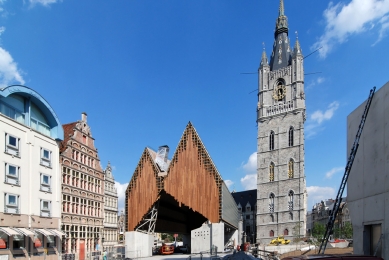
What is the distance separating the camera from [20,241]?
26.9m

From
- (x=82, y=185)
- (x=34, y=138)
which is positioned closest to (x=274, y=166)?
(x=82, y=185)

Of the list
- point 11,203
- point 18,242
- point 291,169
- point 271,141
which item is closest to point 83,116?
point 11,203

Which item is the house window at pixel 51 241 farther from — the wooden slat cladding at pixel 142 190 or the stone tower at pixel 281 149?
the stone tower at pixel 281 149

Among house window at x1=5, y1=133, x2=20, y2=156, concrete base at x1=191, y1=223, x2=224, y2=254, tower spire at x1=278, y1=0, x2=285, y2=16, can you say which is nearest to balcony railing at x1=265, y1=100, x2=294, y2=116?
tower spire at x1=278, y1=0, x2=285, y2=16

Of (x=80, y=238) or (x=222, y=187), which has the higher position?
(x=222, y=187)

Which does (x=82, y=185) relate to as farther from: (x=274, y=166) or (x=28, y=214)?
(x=274, y=166)

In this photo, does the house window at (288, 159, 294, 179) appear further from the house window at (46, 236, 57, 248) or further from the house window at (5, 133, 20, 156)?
the house window at (5, 133, 20, 156)

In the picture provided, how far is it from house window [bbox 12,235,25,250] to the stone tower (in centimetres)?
6059

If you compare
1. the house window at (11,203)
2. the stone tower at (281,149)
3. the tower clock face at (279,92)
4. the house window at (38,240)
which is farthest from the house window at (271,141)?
the house window at (11,203)

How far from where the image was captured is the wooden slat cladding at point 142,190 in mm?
41312

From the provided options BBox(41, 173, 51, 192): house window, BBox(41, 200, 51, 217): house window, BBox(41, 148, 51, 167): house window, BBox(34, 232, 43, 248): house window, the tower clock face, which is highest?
the tower clock face

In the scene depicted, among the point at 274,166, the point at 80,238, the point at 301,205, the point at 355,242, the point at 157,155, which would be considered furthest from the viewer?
the point at 274,166

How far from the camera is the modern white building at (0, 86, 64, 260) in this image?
1033 inches

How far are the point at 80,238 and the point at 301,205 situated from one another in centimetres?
5319
